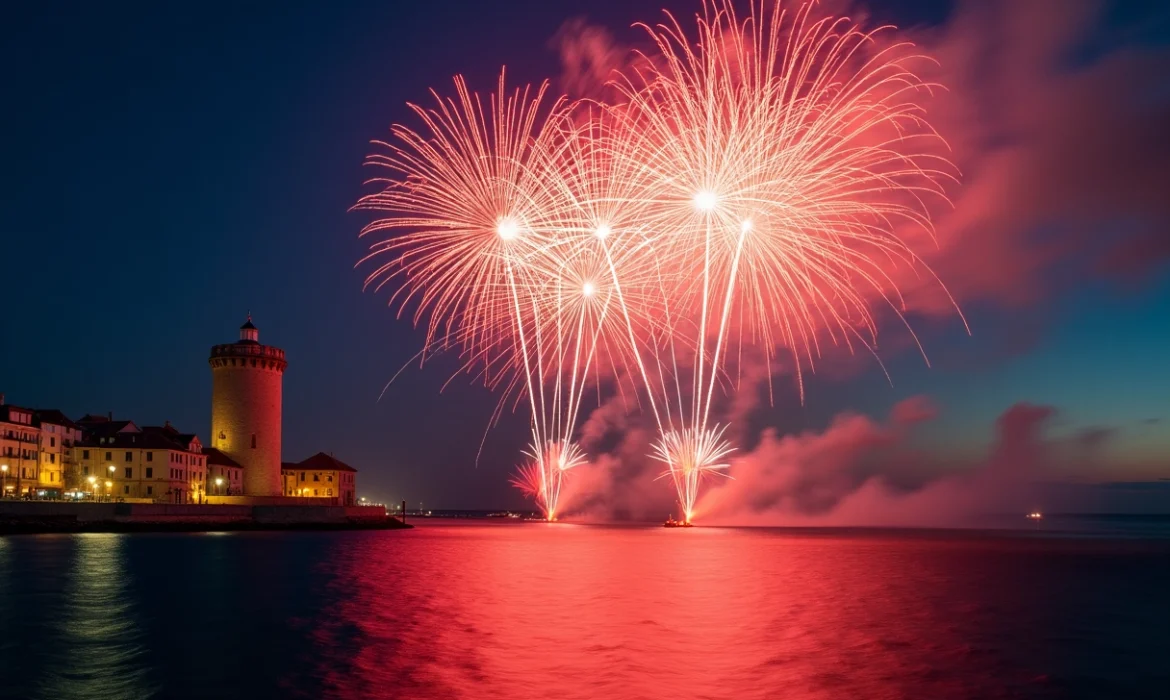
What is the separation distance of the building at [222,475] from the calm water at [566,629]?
3118 cm

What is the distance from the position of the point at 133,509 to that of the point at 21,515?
21.8 ft

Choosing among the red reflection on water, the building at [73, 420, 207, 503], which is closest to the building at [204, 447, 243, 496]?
the building at [73, 420, 207, 503]

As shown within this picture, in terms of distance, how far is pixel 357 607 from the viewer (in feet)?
99.8

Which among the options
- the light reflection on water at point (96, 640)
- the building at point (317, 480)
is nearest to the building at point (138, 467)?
the building at point (317, 480)

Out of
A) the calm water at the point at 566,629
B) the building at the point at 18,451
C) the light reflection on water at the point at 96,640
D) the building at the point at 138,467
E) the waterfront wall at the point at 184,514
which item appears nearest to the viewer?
the light reflection on water at the point at 96,640

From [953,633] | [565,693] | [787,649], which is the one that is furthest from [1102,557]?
[565,693]

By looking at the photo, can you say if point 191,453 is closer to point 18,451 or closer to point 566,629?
point 18,451

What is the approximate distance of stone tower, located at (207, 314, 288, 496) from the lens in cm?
7850

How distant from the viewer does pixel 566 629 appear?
25797 mm

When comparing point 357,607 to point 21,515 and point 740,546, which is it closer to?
point 740,546

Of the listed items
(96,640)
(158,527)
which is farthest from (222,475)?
(96,640)

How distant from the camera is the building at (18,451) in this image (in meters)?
74.4

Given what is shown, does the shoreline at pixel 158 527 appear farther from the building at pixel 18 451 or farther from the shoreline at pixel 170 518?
the building at pixel 18 451

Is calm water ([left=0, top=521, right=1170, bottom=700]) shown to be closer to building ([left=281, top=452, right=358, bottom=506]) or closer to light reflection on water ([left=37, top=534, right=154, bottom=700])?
light reflection on water ([left=37, top=534, right=154, bottom=700])
